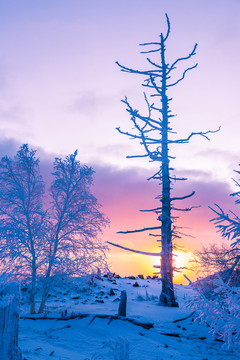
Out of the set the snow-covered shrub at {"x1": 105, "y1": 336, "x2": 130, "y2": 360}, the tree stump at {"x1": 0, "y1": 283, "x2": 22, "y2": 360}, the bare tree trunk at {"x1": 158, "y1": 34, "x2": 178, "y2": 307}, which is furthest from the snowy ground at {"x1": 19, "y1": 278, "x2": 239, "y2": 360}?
the tree stump at {"x1": 0, "y1": 283, "x2": 22, "y2": 360}

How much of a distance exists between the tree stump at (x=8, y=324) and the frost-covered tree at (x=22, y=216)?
8.36 metres

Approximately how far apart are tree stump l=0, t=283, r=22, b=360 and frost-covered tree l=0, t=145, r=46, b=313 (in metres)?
8.36

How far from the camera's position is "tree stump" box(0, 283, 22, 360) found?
11.4ft

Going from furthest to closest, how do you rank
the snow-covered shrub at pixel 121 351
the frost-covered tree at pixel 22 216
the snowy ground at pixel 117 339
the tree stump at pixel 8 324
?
the frost-covered tree at pixel 22 216 < the snowy ground at pixel 117 339 < the snow-covered shrub at pixel 121 351 < the tree stump at pixel 8 324

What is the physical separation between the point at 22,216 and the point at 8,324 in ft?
29.7

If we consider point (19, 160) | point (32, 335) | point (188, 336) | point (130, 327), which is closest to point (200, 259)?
point (188, 336)

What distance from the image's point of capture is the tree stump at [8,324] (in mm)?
3460

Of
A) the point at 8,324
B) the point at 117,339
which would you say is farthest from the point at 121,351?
the point at 8,324

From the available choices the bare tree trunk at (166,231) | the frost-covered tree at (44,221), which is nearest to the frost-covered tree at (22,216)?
the frost-covered tree at (44,221)

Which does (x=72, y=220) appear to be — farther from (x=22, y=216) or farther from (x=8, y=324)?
(x=8, y=324)

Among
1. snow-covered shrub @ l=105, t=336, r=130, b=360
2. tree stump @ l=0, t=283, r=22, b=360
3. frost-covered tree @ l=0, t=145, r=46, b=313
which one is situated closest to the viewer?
tree stump @ l=0, t=283, r=22, b=360

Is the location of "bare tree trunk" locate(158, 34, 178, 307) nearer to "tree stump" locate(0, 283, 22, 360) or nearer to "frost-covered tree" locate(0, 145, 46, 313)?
"frost-covered tree" locate(0, 145, 46, 313)

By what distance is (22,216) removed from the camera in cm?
1217

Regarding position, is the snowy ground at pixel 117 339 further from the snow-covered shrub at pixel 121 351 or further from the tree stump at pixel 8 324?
the tree stump at pixel 8 324
